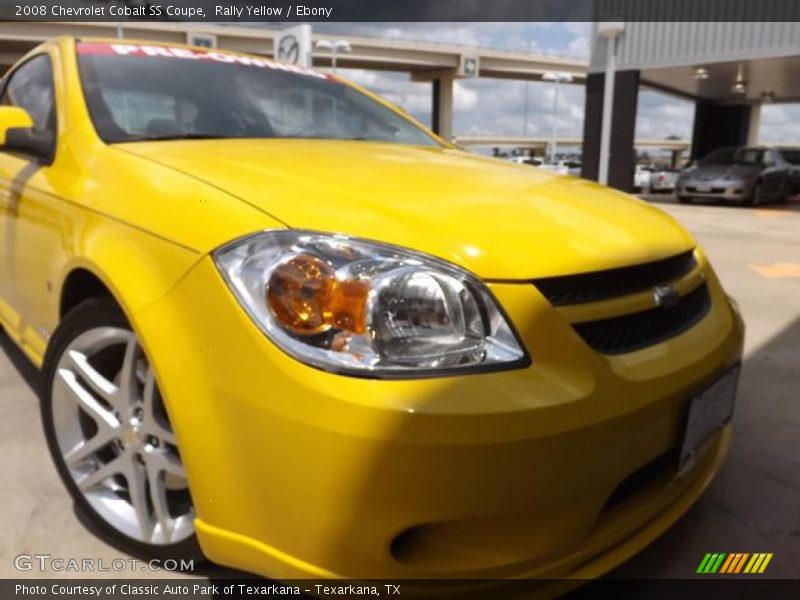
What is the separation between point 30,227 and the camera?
220cm

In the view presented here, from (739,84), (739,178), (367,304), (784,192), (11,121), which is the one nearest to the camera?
(367,304)

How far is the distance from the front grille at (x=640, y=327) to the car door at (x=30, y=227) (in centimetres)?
154

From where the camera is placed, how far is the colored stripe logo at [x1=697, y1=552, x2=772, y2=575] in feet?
5.84

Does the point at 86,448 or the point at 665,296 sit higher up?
the point at 665,296

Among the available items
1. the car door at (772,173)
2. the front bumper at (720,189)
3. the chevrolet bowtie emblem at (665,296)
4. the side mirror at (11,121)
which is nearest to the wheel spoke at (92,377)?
the side mirror at (11,121)

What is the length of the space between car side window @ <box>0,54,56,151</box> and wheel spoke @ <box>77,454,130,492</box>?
1.07 m

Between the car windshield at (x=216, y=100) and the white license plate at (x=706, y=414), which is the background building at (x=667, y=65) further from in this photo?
the white license plate at (x=706, y=414)

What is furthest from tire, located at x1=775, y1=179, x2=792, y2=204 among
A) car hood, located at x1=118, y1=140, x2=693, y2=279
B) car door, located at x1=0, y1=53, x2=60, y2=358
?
car door, located at x1=0, y1=53, x2=60, y2=358

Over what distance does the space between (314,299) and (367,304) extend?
0.34 ft

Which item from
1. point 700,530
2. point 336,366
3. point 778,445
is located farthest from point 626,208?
point 778,445

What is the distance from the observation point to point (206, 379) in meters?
1.33

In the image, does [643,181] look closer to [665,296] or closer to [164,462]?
[665,296]

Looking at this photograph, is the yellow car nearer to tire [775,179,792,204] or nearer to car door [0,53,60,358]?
car door [0,53,60,358]

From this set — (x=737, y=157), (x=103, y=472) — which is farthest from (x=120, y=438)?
(x=737, y=157)
